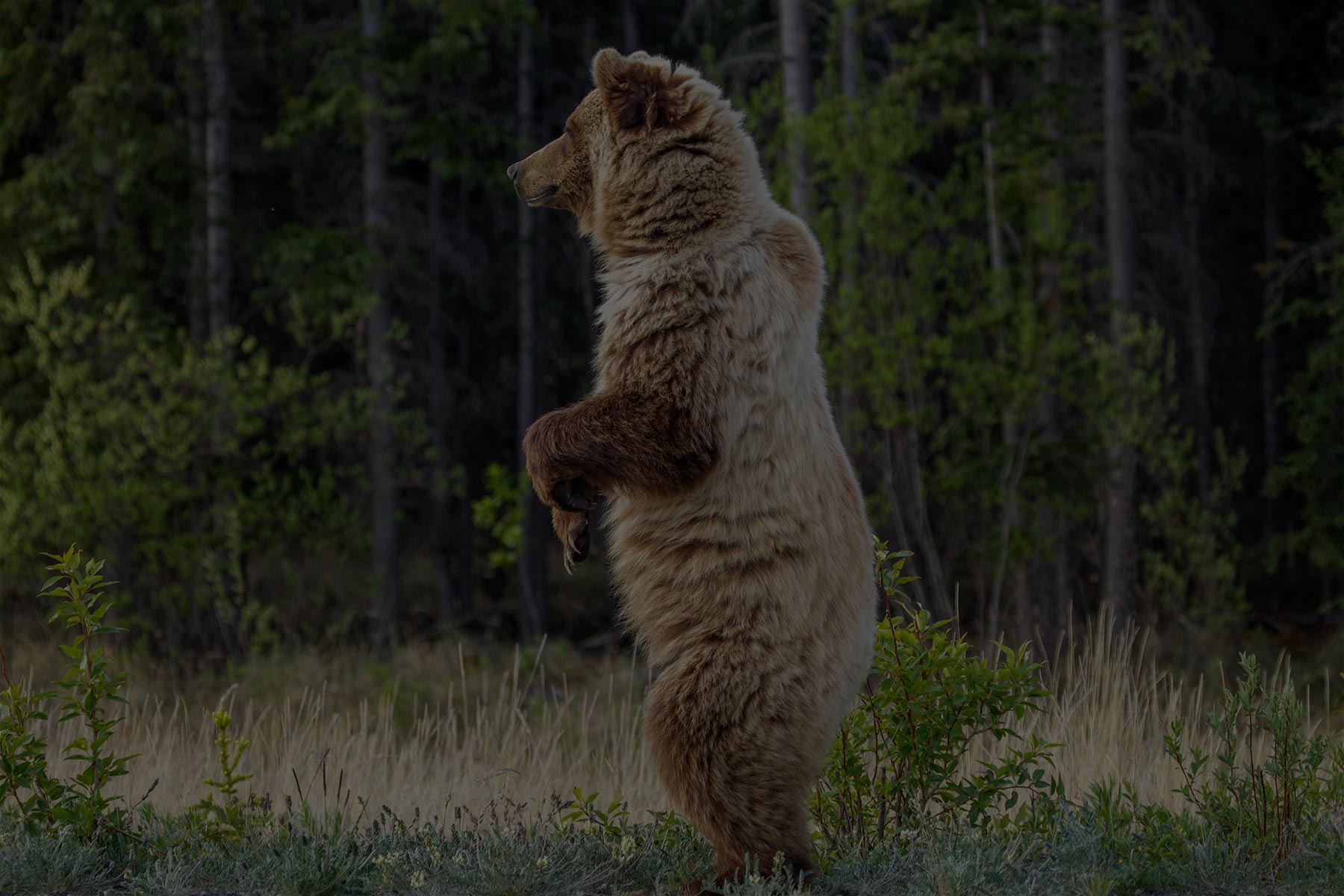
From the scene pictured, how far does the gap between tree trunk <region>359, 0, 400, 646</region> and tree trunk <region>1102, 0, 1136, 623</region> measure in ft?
25.2

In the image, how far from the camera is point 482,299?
1981cm

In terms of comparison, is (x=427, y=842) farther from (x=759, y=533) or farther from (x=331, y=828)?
(x=759, y=533)

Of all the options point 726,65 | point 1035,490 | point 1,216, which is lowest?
point 1035,490

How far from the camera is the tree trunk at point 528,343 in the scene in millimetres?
17625

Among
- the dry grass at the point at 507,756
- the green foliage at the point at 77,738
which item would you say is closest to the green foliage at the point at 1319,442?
the dry grass at the point at 507,756

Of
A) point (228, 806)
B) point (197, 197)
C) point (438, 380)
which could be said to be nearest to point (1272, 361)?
point (438, 380)

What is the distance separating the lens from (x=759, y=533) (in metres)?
3.51

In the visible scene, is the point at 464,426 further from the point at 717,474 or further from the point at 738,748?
the point at 738,748

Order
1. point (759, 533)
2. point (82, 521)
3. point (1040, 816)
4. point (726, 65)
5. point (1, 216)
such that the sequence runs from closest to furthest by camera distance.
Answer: point (759, 533) < point (1040, 816) < point (82, 521) < point (1, 216) < point (726, 65)

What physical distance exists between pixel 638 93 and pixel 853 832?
101 inches

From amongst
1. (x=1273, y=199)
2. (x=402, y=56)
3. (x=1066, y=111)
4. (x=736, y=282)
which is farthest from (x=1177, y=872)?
(x=1273, y=199)

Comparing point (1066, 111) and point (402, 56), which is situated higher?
point (402, 56)

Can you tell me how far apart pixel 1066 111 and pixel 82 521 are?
1072cm

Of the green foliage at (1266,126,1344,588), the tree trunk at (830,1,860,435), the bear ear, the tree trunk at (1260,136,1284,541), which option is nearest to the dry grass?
the bear ear
